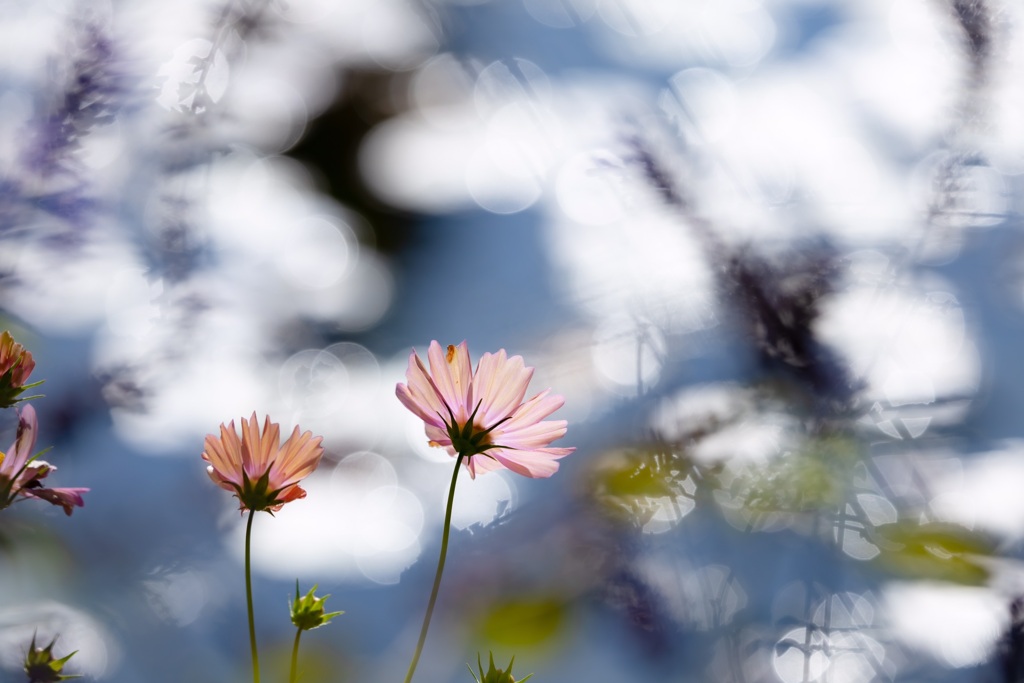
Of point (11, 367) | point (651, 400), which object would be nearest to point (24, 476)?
point (11, 367)

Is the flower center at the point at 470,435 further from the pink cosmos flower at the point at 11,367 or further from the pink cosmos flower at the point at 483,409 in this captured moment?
the pink cosmos flower at the point at 11,367

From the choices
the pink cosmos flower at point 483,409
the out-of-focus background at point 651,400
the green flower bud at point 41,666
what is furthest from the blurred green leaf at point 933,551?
the green flower bud at point 41,666

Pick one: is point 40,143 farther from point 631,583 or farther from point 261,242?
point 261,242

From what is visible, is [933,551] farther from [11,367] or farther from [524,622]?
[11,367]

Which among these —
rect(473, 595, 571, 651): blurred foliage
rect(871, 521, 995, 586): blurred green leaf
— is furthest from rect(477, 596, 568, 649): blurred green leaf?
rect(871, 521, 995, 586): blurred green leaf

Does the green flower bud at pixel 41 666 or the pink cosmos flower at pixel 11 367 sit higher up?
the pink cosmos flower at pixel 11 367

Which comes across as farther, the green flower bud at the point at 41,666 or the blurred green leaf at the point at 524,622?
the blurred green leaf at the point at 524,622

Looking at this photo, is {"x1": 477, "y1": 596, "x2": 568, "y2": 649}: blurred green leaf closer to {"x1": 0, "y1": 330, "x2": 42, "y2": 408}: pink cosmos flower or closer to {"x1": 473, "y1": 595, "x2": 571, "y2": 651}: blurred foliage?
{"x1": 473, "y1": 595, "x2": 571, "y2": 651}: blurred foliage
